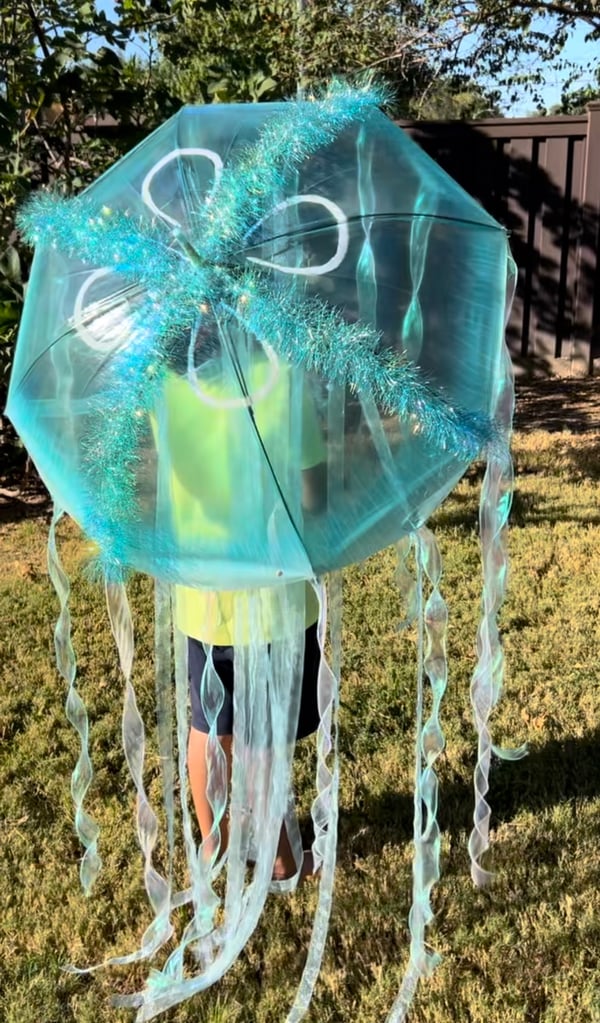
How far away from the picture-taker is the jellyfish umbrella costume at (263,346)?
143 centimetres

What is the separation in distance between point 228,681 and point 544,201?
629 cm

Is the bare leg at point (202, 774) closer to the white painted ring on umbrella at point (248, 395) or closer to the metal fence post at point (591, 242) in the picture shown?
the white painted ring on umbrella at point (248, 395)

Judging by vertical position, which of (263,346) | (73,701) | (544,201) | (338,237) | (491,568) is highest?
(544,201)

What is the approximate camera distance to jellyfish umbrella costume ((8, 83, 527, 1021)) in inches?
A: 56.2

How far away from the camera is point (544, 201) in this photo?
7.20 metres

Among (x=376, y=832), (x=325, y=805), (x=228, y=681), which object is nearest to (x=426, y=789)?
(x=325, y=805)

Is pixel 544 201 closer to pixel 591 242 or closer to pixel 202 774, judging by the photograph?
pixel 591 242

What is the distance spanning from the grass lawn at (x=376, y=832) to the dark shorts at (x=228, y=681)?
52 cm

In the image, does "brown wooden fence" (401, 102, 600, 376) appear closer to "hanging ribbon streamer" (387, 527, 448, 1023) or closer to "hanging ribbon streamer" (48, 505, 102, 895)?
"hanging ribbon streamer" (387, 527, 448, 1023)

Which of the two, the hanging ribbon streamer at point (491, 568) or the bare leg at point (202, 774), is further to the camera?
the bare leg at point (202, 774)

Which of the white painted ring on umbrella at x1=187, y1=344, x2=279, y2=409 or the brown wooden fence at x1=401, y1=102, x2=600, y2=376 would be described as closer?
the white painted ring on umbrella at x1=187, y1=344, x2=279, y2=409

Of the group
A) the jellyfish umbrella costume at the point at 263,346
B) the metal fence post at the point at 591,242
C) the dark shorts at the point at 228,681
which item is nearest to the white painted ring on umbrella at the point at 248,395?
the jellyfish umbrella costume at the point at 263,346

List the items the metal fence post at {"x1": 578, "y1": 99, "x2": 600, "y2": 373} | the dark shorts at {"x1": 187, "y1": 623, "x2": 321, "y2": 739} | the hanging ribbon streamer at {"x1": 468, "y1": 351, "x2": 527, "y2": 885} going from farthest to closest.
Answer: the metal fence post at {"x1": 578, "y1": 99, "x2": 600, "y2": 373} → the dark shorts at {"x1": 187, "y1": 623, "x2": 321, "y2": 739} → the hanging ribbon streamer at {"x1": 468, "y1": 351, "x2": 527, "y2": 885}

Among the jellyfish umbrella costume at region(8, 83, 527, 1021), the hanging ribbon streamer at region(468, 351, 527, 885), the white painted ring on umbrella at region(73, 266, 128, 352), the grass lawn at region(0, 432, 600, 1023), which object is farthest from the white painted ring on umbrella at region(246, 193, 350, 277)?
the grass lawn at region(0, 432, 600, 1023)
